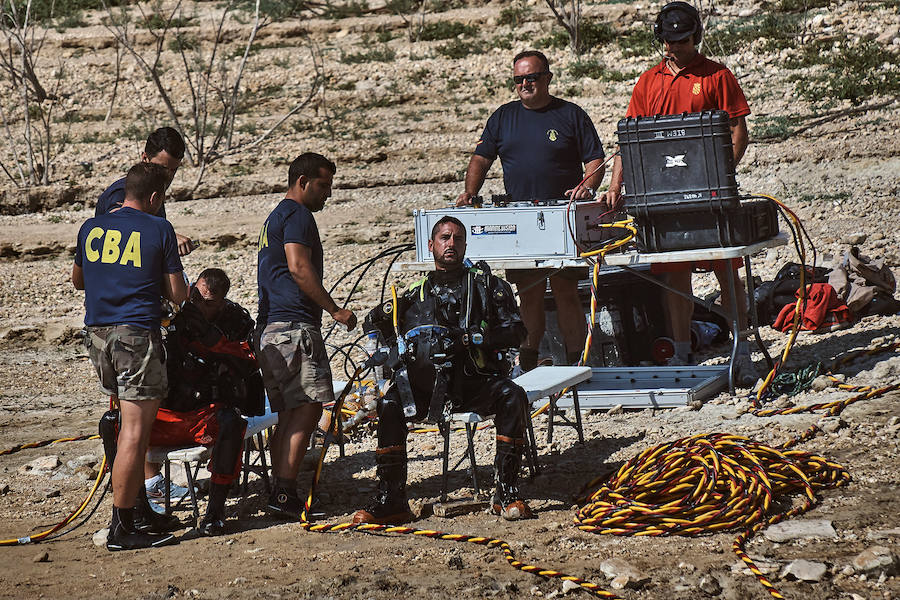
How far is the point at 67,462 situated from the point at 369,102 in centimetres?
1250

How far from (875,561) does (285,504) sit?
2.64 m

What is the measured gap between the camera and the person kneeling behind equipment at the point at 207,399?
5344 millimetres

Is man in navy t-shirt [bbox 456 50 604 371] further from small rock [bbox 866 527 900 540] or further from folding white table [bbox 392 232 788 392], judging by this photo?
small rock [bbox 866 527 900 540]

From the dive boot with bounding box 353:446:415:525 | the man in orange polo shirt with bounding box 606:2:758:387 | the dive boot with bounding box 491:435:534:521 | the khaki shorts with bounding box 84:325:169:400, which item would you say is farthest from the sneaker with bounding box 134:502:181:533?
the man in orange polo shirt with bounding box 606:2:758:387

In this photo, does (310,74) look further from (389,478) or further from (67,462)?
(389,478)

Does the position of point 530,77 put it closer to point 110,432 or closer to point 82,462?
point 110,432

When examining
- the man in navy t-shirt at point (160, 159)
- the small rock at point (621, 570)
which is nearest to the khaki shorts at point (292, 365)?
the man in navy t-shirt at point (160, 159)

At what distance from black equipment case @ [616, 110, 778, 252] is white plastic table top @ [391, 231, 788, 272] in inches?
3.2

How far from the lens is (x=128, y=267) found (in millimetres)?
5086

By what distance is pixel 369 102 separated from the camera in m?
19.0

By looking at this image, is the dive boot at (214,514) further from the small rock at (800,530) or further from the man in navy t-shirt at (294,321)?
the small rock at (800,530)

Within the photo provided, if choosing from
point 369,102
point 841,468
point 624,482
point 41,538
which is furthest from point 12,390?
point 369,102

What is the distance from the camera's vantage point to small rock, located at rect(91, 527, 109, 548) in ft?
17.9

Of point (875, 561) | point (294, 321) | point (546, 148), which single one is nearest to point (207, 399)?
point (294, 321)
